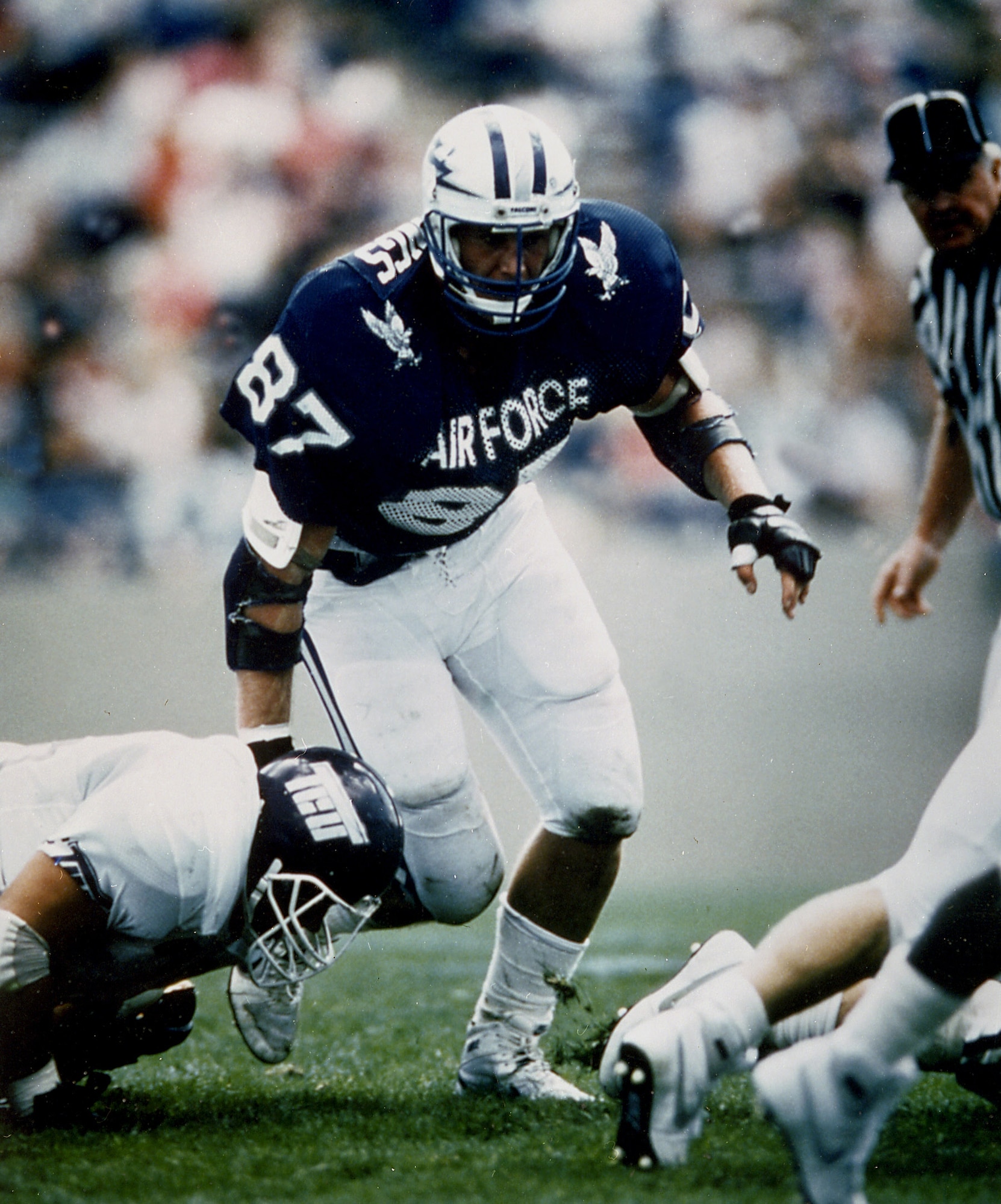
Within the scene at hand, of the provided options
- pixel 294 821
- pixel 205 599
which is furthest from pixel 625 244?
pixel 205 599

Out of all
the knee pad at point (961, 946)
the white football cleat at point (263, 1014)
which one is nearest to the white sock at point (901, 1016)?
the knee pad at point (961, 946)

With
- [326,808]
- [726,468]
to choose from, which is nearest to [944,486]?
[726,468]

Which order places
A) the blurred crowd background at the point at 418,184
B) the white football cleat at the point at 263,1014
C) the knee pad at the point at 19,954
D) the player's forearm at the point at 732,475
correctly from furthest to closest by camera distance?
the blurred crowd background at the point at 418,184, the player's forearm at the point at 732,475, the white football cleat at the point at 263,1014, the knee pad at the point at 19,954

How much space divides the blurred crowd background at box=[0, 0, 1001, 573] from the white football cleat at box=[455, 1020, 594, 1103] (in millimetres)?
2440

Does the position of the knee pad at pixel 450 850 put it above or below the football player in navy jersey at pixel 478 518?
below

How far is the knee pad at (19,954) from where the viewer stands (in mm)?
1394

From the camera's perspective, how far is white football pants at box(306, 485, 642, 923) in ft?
6.04

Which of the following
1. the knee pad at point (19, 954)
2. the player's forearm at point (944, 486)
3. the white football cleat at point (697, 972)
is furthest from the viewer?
the player's forearm at point (944, 486)

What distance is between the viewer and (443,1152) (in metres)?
1.45

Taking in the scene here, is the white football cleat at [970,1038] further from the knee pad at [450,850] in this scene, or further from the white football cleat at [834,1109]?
the knee pad at [450,850]

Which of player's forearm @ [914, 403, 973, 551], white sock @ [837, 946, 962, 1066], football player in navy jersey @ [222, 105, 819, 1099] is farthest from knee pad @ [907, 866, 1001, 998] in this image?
player's forearm @ [914, 403, 973, 551]

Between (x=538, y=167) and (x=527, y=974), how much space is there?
3.15ft

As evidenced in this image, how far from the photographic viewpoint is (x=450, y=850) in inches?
73.2

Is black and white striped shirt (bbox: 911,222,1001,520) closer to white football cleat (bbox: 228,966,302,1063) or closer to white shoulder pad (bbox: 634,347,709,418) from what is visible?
white shoulder pad (bbox: 634,347,709,418)
